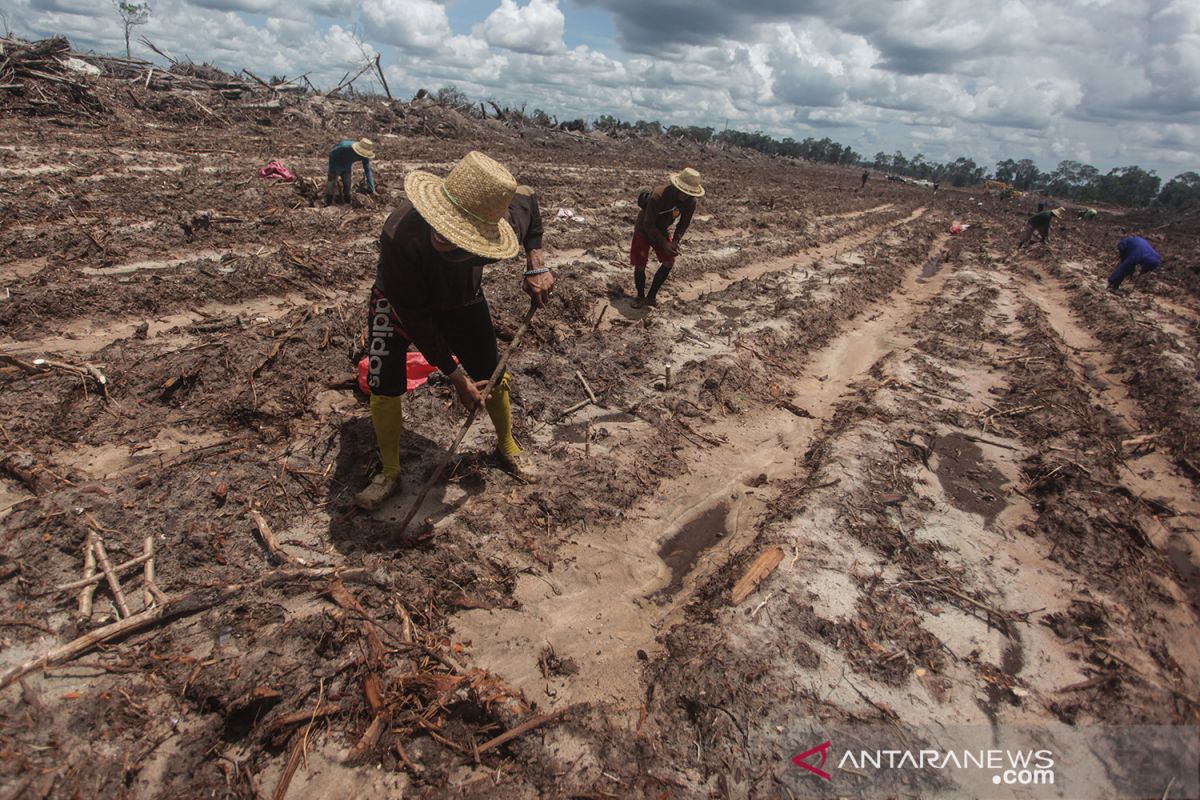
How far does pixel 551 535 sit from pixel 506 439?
2.31 ft

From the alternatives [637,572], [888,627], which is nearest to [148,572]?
[637,572]

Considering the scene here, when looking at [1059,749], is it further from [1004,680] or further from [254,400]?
[254,400]

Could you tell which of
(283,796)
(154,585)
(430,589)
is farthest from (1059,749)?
(154,585)

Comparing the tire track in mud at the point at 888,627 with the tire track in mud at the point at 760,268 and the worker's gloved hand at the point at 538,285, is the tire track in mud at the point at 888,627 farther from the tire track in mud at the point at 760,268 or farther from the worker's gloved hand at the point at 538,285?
the tire track in mud at the point at 760,268

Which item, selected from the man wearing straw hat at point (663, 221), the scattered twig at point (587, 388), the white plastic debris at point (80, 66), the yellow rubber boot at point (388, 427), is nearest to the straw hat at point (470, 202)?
the yellow rubber boot at point (388, 427)

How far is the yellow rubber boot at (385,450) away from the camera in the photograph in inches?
126

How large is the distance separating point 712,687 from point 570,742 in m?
0.64

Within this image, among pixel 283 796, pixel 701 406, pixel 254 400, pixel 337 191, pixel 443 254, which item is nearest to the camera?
pixel 283 796

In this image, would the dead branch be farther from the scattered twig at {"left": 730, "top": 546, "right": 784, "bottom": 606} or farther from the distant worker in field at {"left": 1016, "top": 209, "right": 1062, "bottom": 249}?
the distant worker in field at {"left": 1016, "top": 209, "right": 1062, "bottom": 249}

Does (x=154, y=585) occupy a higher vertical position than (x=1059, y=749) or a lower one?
higher

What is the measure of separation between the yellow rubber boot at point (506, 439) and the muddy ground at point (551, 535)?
0.11 m

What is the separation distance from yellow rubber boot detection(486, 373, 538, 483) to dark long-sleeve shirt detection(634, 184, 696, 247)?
3705 millimetres

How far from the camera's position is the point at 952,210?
29.7m

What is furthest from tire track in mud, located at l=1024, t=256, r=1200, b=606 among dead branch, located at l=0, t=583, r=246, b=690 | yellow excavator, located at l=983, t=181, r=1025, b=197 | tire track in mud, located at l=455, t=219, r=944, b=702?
yellow excavator, located at l=983, t=181, r=1025, b=197
